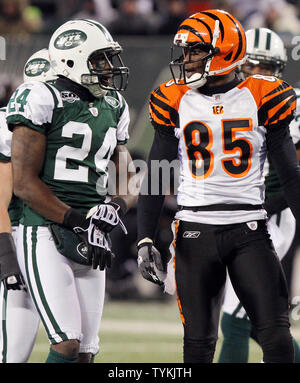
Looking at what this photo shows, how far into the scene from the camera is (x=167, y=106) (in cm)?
381

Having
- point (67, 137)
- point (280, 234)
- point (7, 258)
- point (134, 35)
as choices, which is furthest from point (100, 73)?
point (134, 35)

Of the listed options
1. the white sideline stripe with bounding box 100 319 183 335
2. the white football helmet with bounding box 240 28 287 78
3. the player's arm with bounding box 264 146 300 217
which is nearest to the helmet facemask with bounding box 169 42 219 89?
the player's arm with bounding box 264 146 300 217

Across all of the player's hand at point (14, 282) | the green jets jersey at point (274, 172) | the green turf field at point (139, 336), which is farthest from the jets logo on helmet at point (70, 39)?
the green turf field at point (139, 336)

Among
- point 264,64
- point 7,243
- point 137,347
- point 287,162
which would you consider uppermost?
point 264,64

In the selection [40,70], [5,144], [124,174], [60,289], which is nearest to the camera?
[60,289]

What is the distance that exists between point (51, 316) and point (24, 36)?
19.7 feet

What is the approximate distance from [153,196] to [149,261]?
0.28m

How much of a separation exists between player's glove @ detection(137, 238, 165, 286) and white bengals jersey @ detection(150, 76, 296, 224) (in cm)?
20

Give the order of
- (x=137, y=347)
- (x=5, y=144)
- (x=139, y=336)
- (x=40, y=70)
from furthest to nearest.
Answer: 1. (x=139, y=336)
2. (x=137, y=347)
3. (x=40, y=70)
4. (x=5, y=144)

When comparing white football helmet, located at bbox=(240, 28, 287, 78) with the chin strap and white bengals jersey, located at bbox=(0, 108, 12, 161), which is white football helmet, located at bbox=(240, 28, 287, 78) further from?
white bengals jersey, located at bbox=(0, 108, 12, 161)

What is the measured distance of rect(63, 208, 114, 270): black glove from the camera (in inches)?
148

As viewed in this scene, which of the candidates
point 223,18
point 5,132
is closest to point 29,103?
point 5,132

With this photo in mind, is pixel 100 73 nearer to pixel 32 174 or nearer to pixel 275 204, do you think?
pixel 32 174
